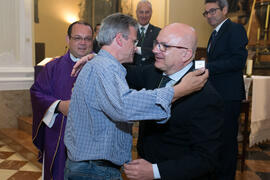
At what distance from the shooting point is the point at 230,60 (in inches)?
99.7

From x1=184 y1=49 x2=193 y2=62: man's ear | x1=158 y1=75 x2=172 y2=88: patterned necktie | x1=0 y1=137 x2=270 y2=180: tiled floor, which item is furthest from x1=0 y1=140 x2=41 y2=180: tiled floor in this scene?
x1=184 y1=49 x2=193 y2=62: man's ear

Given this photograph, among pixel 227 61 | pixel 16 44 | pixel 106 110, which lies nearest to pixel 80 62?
pixel 106 110

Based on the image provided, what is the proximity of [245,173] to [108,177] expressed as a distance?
2.64 metres

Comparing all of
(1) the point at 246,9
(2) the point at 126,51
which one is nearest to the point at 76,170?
(2) the point at 126,51

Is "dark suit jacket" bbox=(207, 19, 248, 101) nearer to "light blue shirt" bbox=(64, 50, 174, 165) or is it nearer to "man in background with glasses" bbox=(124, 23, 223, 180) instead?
"man in background with glasses" bbox=(124, 23, 223, 180)

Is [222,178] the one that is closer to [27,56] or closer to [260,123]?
[260,123]

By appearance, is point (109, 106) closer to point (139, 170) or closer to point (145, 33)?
point (139, 170)

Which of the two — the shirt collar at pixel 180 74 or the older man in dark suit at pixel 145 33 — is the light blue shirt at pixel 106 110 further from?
the older man in dark suit at pixel 145 33

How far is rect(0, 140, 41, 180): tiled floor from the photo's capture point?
11.4ft

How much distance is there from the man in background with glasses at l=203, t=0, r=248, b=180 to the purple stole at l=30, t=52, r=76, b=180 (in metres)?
1.34

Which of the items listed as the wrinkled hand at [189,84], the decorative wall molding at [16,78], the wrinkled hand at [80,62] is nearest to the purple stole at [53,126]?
the wrinkled hand at [80,62]

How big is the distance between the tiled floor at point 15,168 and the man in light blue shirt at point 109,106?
7.78ft

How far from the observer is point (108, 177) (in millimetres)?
1406

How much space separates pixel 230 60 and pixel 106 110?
1696 mm
